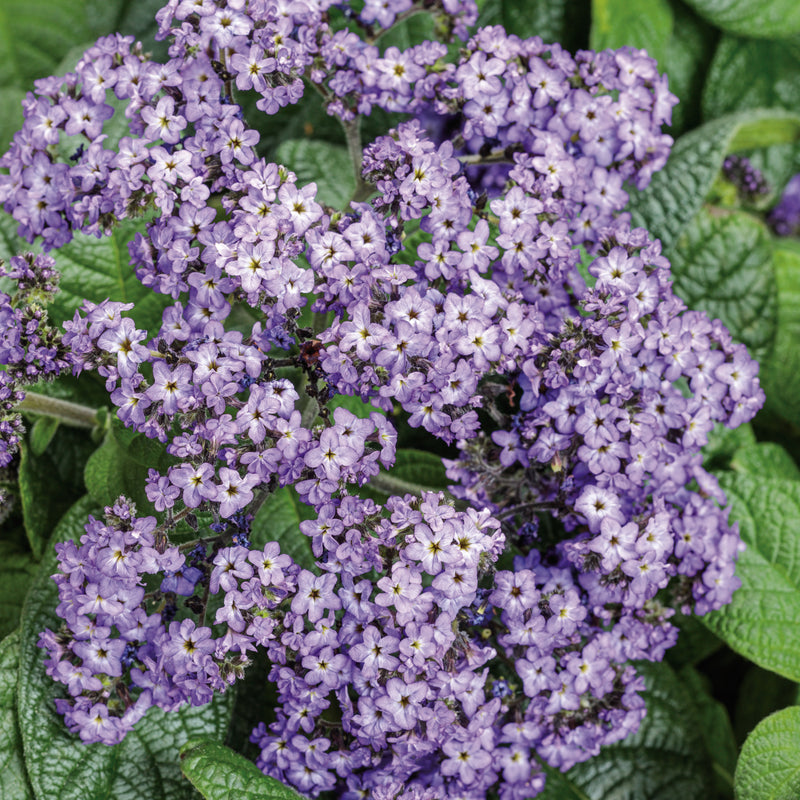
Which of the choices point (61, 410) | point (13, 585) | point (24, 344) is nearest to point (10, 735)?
point (13, 585)

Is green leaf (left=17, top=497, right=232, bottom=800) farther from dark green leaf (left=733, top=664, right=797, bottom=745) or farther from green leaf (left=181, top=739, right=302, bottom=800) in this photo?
dark green leaf (left=733, top=664, right=797, bottom=745)

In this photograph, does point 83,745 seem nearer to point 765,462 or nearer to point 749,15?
point 765,462

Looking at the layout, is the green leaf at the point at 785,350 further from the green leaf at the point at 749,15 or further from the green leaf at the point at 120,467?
the green leaf at the point at 120,467

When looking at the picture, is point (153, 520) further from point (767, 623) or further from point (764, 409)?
→ point (764, 409)

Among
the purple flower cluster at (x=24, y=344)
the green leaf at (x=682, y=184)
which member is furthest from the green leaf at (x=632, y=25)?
the purple flower cluster at (x=24, y=344)

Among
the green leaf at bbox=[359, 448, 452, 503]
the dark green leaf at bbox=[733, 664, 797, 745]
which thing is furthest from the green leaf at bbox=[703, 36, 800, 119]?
the dark green leaf at bbox=[733, 664, 797, 745]

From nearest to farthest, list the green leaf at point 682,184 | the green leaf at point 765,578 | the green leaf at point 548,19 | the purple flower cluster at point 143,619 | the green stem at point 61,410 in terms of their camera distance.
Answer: the purple flower cluster at point 143,619 < the green stem at point 61,410 < the green leaf at point 765,578 < the green leaf at point 682,184 < the green leaf at point 548,19

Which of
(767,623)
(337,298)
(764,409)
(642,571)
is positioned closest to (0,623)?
(337,298)
